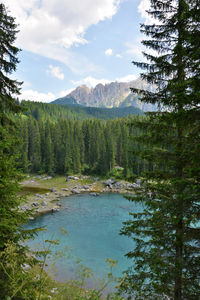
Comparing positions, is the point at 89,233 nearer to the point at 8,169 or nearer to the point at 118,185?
the point at 8,169

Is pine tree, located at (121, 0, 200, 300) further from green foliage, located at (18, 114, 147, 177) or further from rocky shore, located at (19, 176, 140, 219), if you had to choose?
green foliage, located at (18, 114, 147, 177)

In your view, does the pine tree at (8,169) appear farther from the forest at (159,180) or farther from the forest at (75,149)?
the forest at (75,149)

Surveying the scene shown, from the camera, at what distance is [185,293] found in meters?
5.16

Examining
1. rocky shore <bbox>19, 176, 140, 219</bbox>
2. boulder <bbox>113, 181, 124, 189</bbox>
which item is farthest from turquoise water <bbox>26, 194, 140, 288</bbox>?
boulder <bbox>113, 181, 124, 189</bbox>

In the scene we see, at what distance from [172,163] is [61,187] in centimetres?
4107

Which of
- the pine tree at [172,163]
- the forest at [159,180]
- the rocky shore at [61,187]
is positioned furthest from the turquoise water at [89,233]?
the pine tree at [172,163]

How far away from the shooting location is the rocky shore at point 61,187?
1247 inches

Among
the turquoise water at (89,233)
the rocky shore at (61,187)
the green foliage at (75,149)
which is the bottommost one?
the rocky shore at (61,187)

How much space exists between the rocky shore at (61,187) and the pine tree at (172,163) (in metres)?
24.7

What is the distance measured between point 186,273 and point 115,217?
844 inches

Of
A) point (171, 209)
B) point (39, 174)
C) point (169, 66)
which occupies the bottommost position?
point (39, 174)

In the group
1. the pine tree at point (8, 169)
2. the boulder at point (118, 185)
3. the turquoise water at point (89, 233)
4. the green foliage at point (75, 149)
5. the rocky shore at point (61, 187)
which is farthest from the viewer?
the green foliage at point (75, 149)

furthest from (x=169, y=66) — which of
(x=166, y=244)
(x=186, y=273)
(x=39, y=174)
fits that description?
(x=39, y=174)

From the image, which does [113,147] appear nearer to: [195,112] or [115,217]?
[115,217]
